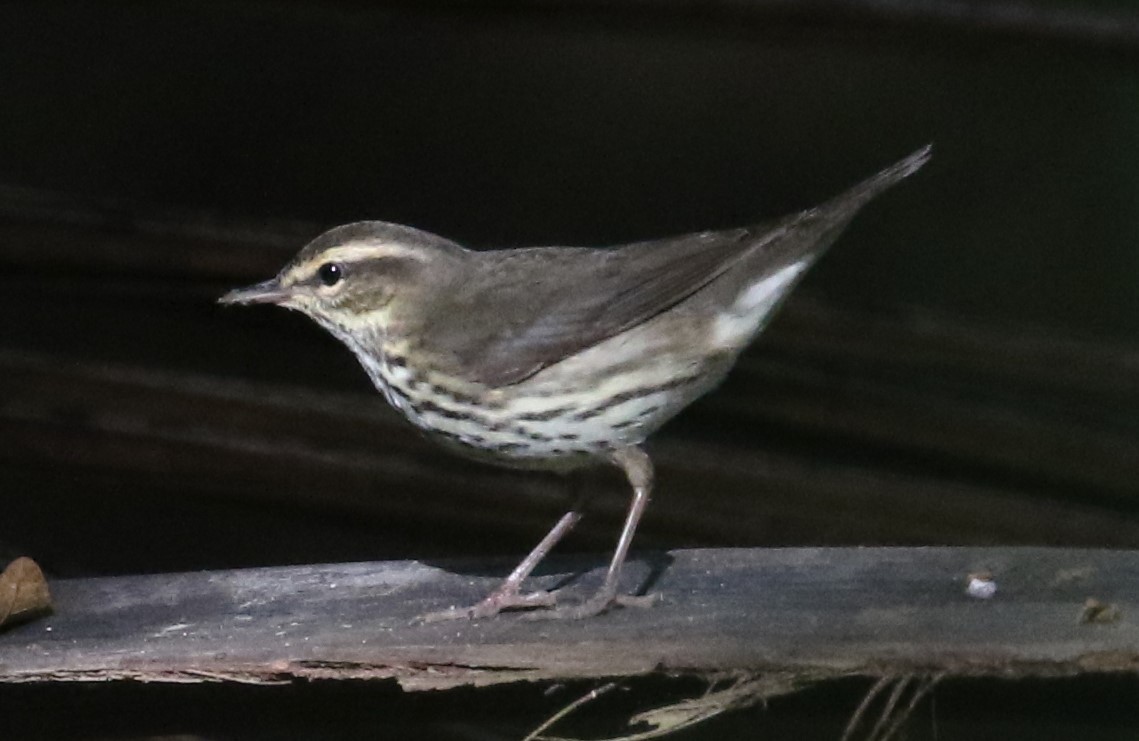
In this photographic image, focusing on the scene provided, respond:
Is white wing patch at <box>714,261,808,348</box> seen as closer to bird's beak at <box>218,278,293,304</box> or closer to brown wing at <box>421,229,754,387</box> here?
brown wing at <box>421,229,754,387</box>

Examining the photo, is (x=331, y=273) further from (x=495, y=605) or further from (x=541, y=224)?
(x=541, y=224)

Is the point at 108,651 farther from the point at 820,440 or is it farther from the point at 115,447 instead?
the point at 820,440

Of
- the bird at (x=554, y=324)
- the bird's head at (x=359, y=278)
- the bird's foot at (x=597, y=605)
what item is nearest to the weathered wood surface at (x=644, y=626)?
the bird's foot at (x=597, y=605)

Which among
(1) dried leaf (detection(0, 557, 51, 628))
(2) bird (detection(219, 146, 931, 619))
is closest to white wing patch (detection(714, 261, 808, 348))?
(2) bird (detection(219, 146, 931, 619))

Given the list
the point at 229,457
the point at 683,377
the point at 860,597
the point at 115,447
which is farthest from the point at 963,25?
the point at 115,447

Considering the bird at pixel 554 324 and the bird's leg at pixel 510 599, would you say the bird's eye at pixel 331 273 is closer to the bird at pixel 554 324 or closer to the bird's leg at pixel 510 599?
the bird at pixel 554 324

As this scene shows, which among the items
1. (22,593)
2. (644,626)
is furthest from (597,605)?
(22,593)
